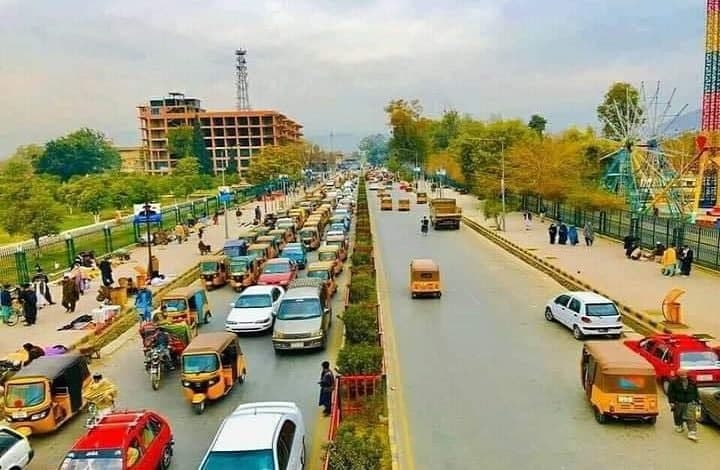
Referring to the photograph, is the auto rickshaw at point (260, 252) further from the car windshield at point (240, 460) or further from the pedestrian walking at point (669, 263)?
the car windshield at point (240, 460)

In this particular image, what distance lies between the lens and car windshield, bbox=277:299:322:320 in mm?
19125

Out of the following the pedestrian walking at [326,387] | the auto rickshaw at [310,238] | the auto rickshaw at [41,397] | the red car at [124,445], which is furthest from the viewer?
the auto rickshaw at [310,238]

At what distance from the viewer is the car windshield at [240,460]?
32.0 feet

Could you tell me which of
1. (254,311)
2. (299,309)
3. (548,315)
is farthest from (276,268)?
(548,315)

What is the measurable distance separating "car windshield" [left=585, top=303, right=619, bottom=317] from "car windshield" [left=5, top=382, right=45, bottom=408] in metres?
14.0

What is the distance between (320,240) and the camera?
137 feet

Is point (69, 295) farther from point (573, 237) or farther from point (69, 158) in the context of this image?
point (69, 158)

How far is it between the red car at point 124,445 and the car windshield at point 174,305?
927 centimetres

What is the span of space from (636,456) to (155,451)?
817cm

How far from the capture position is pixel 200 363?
14750mm

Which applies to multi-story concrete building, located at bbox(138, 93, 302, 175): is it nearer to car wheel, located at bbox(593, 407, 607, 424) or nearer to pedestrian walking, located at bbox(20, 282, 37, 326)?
pedestrian walking, located at bbox(20, 282, 37, 326)

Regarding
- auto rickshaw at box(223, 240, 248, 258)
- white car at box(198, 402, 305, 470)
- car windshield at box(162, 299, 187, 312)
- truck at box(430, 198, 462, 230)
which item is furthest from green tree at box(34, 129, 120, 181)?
white car at box(198, 402, 305, 470)

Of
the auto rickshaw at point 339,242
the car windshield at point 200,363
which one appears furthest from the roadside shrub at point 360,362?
the auto rickshaw at point 339,242

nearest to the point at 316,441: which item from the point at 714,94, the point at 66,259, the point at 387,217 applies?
the point at 66,259
